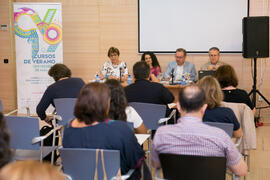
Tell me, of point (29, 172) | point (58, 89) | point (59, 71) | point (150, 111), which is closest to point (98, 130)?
point (29, 172)

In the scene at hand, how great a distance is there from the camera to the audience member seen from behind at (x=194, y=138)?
216 centimetres

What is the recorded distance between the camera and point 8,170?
3.11 feet

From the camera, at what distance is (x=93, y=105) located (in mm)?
2342

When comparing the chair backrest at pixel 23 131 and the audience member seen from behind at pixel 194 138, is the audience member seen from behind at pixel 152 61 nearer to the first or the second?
the chair backrest at pixel 23 131

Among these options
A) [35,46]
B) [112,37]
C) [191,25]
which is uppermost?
[191,25]

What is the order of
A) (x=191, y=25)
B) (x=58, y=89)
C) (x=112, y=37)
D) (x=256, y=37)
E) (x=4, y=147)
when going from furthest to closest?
(x=112, y=37) < (x=191, y=25) < (x=256, y=37) < (x=58, y=89) < (x=4, y=147)

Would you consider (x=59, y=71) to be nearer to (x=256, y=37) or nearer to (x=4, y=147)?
(x=4, y=147)

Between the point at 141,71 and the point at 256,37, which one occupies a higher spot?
the point at 256,37

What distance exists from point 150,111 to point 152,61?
115 inches

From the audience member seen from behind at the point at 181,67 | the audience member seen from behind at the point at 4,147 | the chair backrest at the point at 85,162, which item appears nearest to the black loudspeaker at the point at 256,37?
the audience member seen from behind at the point at 181,67

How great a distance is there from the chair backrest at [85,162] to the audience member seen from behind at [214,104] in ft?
3.87

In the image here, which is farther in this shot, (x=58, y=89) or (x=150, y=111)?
(x=58, y=89)

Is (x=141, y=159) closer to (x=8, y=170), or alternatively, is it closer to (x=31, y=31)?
(x=8, y=170)

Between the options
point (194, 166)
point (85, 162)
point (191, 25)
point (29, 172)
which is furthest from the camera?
point (191, 25)
